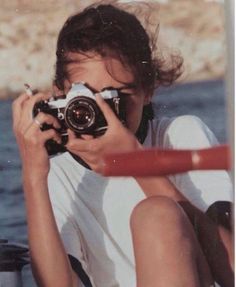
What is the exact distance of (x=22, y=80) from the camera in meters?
2.92

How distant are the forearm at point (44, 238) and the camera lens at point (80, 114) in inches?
7.5

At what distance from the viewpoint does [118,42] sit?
114 inches

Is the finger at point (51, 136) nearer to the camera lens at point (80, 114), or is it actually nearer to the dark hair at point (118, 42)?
the camera lens at point (80, 114)

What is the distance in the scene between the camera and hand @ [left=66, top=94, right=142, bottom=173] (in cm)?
288

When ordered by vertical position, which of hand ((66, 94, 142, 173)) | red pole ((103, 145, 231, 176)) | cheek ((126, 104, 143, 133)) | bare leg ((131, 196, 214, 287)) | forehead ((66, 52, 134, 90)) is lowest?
bare leg ((131, 196, 214, 287))

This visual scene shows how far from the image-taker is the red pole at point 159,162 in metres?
2.87

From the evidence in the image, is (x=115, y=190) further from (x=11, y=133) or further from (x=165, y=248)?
(x=11, y=133)

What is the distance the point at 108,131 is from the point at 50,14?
372 millimetres

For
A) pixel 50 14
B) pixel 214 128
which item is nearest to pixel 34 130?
pixel 50 14

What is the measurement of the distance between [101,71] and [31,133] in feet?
0.88

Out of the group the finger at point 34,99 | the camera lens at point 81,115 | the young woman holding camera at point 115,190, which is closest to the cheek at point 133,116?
the young woman holding camera at point 115,190

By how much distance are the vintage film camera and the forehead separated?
0.02 m

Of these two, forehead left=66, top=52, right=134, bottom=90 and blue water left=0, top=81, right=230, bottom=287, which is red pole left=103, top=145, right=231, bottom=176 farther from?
forehead left=66, top=52, right=134, bottom=90

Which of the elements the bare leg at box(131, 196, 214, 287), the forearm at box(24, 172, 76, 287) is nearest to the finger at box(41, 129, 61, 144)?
the forearm at box(24, 172, 76, 287)
